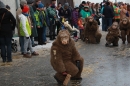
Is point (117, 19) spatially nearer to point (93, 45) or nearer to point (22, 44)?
point (93, 45)

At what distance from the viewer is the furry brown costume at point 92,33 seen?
12234mm

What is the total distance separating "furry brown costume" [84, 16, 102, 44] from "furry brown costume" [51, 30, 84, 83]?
222 inches

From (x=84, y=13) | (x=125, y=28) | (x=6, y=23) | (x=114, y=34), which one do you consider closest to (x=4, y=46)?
(x=6, y=23)

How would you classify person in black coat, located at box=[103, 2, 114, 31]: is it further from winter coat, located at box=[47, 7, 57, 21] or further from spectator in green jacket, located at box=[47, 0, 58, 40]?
winter coat, located at box=[47, 7, 57, 21]

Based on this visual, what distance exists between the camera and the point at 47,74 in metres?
7.64

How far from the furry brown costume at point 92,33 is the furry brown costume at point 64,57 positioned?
222 inches

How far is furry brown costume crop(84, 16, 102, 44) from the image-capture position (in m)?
12.2

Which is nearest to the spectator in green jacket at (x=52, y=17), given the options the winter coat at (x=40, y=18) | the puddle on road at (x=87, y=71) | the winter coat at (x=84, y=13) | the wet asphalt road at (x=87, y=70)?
the winter coat at (x=40, y=18)

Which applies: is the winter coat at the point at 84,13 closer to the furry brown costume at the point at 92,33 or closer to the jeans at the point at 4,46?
the furry brown costume at the point at 92,33

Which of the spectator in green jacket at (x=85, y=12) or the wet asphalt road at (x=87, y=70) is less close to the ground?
the spectator in green jacket at (x=85, y=12)

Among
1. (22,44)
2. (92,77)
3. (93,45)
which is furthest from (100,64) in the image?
(93,45)

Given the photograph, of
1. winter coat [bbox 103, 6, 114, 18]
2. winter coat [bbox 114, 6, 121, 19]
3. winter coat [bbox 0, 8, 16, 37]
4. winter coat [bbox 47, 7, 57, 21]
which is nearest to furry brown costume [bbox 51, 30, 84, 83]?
winter coat [bbox 0, 8, 16, 37]

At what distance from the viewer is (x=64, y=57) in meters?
6.60

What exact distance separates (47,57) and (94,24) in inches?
125
